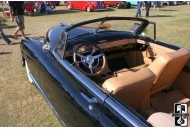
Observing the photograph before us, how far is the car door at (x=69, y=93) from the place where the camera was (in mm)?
2199

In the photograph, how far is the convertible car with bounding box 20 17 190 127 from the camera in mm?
2094

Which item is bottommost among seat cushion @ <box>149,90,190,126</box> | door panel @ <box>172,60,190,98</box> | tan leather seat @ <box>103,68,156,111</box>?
seat cushion @ <box>149,90,190,126</box>

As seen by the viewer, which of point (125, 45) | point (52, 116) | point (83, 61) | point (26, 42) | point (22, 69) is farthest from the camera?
point (22, 69)

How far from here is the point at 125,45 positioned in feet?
12.5

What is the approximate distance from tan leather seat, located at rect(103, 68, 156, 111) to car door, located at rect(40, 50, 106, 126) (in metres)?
0.13

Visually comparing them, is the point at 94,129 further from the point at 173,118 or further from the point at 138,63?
the point at 138,63

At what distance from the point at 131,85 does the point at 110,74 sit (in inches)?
54.6

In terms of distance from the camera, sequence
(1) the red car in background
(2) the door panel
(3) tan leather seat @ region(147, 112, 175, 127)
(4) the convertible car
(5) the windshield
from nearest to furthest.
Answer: (3) tan leather seat @ region(147, 112, 175, 127) < (4) the convertible car < (2) the door panel < (5) the windshield < (1) the red car in background

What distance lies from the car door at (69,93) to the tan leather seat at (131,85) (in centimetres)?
13

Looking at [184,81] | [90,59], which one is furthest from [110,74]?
[184,81]

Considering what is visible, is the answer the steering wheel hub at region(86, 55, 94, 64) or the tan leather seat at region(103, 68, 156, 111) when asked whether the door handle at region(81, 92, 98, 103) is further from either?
the steering wheel hub at region(86, 55, 94, 64)

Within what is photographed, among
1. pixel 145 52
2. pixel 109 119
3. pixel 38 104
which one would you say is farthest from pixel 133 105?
pixel 38 104

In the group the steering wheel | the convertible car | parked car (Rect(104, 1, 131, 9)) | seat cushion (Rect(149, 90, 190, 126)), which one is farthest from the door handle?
parked car (Rect(104, 1, 131, 9))

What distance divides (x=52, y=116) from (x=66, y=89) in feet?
3.35
